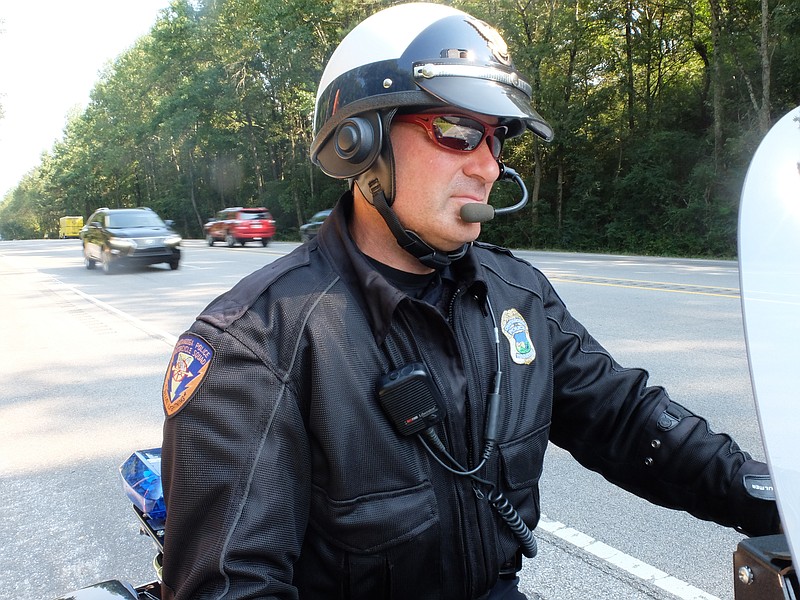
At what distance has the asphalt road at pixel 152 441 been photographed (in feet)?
9.44

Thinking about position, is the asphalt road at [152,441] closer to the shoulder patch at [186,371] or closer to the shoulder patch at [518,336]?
the shoulder patch at [518,336]

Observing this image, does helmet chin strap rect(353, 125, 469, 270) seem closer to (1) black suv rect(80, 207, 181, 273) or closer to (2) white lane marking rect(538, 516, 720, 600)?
(2) white lane marking rect(538, 516, 720, 600)

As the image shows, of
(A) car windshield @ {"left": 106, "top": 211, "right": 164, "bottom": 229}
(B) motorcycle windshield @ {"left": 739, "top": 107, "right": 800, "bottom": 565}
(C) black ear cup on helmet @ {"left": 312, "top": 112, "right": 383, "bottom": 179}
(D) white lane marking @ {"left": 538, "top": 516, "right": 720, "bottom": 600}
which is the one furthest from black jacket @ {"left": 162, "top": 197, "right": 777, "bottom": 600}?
(A) car windshield @ {"left": 106, "top": 211, "right": 164, "bottom": 229}

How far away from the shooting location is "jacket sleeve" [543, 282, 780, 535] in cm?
156

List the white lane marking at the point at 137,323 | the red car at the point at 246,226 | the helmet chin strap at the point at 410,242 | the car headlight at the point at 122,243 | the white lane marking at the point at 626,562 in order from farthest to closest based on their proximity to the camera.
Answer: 1. the red car at the point at 246,226
2. the car headlight at the point at 122,243
3. the white lane marking at the point at 137,323
4. the white lane marking at the point at 626,562
5. the helmet chin strap at the point at 410,242

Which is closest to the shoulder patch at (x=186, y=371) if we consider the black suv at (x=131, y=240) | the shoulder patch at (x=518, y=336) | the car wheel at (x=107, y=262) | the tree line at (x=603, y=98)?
the shoulder patch at (x=518, y=336)

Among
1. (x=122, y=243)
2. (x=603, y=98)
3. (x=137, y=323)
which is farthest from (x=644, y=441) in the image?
A: (x=603, y=98)

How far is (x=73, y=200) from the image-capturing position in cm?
7612

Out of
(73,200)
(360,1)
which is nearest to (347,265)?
(360,1)

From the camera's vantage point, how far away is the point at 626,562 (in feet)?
9.37

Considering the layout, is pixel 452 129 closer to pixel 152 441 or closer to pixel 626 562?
pixel 626 562

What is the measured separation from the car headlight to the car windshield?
2.08 feet

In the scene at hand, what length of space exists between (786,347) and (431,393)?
65 cm

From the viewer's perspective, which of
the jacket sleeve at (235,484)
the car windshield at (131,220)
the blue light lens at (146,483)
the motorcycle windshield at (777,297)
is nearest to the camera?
the motorcycle windshield at (777,297)
